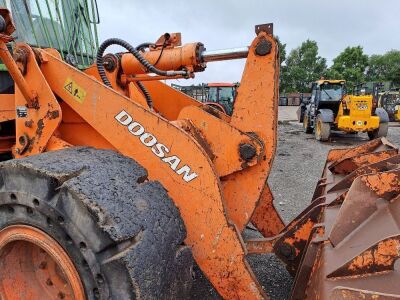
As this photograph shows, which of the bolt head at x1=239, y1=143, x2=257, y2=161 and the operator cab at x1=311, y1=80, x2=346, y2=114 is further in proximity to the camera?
the operator cab at x1=311, y1=80, x2=346, y2=114

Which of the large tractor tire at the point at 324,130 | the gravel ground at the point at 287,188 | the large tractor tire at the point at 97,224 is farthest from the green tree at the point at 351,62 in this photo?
the large tractor tire at the point at 97,224

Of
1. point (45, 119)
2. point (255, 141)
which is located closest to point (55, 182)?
point (45, 119)

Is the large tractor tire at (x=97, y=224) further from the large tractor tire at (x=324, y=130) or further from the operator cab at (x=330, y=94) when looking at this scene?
the operator cab at (x=330, y=94)

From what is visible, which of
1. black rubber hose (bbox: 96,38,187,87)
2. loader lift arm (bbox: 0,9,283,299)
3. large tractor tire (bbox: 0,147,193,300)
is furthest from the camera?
black rubber hose (bbox: 96,38,187,87)

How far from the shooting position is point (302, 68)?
64.6 meters

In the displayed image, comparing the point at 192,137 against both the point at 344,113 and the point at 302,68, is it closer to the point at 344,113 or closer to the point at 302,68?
the point at 344,113

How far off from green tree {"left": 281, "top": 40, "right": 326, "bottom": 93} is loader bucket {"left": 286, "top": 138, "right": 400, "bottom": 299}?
60.9 metres

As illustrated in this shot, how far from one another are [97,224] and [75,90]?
0.99 m

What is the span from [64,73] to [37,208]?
0.94m

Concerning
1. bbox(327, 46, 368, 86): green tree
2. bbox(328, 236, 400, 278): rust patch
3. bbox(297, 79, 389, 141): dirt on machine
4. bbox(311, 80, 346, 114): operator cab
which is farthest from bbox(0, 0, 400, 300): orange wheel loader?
bbox(327, 46, 368, 86): green tree

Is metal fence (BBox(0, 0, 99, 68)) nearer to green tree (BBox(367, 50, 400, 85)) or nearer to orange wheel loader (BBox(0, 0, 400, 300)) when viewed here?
A: orange wheel loader (BBox(0, 0, 400, 300))

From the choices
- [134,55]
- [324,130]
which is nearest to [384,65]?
[324,130]

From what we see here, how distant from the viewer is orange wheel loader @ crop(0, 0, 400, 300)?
5.03ft

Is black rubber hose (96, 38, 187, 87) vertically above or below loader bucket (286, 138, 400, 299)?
above
